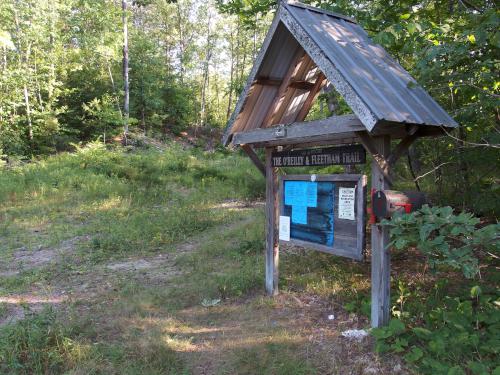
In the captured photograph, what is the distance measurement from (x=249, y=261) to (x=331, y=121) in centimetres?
359

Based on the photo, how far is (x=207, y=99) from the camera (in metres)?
38.5

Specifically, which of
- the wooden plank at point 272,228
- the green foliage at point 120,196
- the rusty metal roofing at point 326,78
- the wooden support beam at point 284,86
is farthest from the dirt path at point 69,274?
the wooden support beam at point 284,86

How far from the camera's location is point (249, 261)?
6.88 metres

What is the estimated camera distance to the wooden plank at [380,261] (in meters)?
3.82

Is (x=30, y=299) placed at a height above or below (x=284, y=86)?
below

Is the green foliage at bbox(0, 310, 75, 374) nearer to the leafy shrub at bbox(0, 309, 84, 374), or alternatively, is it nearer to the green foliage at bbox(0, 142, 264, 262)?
the leafy shrub at bbox(0, 309, 84, 374)

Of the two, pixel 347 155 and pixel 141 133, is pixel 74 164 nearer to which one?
pixel 141 133

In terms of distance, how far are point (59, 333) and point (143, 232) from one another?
5.08m

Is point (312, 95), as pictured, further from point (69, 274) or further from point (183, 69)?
point (183, 69)

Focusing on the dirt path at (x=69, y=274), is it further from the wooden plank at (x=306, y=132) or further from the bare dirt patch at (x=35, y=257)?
the wooden plank at (x=306, y=132)

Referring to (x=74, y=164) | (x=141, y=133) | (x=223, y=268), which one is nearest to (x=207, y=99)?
(x=141, y=133)

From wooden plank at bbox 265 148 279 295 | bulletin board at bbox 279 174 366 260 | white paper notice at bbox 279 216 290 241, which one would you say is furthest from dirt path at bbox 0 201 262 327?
bulletin board at bbox 279 174 366 260

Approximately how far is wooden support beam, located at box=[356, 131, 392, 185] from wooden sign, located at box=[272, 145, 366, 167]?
0.86ft

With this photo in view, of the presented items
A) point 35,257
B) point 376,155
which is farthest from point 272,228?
point 35,257
